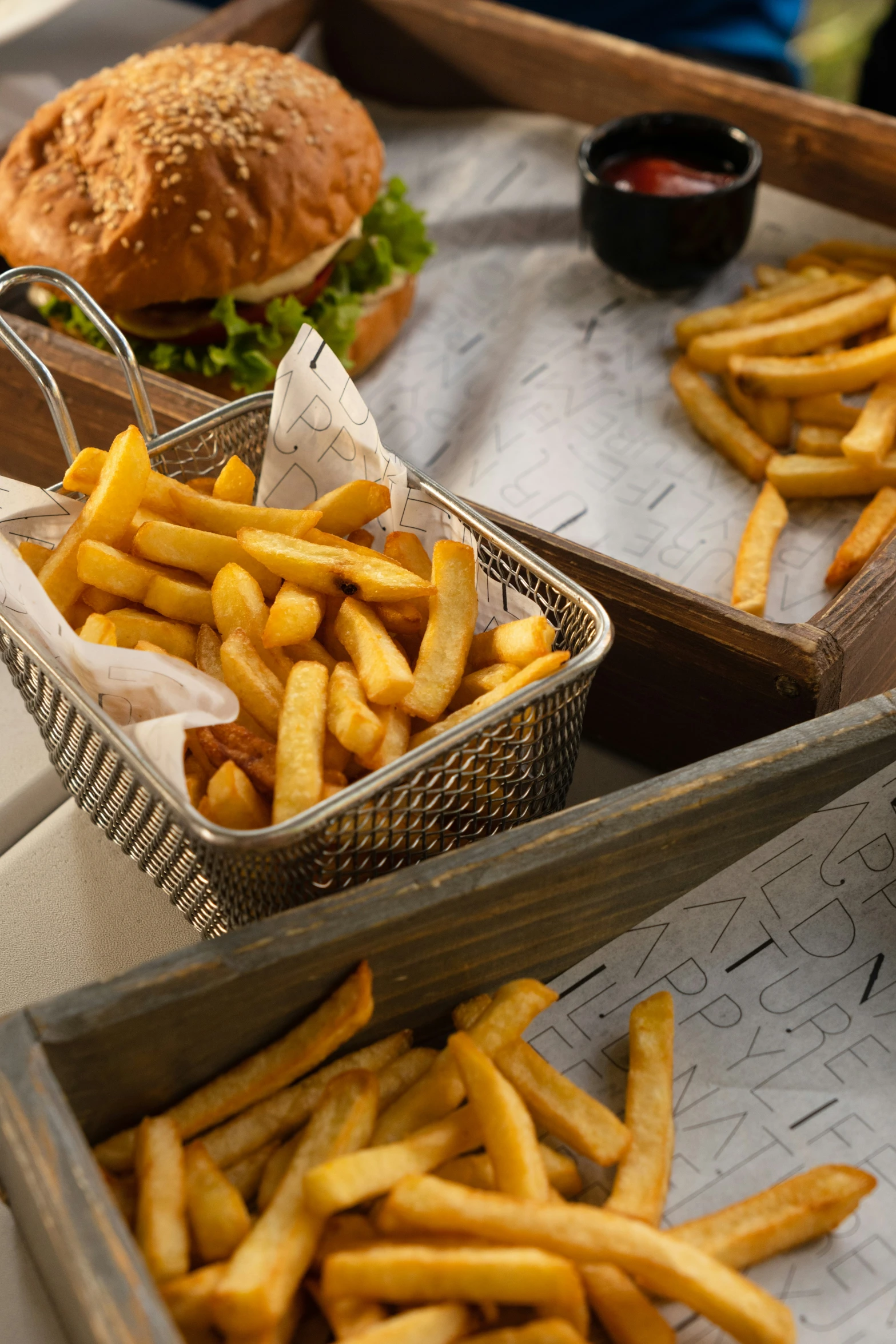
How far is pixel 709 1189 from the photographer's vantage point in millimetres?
1184

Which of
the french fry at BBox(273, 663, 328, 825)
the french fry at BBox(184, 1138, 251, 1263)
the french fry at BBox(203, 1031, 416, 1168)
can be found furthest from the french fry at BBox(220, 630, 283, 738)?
the french fry at BBox(184, 1138, 251, 1263)

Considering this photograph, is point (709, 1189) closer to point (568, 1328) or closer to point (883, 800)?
point (568, 1328)

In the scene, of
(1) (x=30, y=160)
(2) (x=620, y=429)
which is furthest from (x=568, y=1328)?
(1) (x=30, y=160)

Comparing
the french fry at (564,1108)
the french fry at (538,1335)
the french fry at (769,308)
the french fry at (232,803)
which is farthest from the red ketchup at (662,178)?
the french fry at (538,1335)

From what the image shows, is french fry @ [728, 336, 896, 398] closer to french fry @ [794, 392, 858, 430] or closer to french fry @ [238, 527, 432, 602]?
french fry @ [794, 392, 858, 430]

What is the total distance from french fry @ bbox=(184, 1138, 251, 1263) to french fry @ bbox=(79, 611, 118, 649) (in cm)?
58

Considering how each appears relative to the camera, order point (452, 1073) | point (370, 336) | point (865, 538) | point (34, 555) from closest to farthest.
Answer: point (452, 1073), point (34, 555), point (865, 538), point (370, 336)

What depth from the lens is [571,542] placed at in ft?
5.48

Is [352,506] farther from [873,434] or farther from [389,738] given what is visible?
[873,434]

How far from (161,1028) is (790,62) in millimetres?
3903

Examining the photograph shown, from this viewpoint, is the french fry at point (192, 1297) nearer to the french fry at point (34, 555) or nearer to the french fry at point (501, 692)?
the french fry at point (501, 692)

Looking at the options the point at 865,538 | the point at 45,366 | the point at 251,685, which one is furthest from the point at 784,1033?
the point at 45,366

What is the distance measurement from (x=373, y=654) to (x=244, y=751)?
18 cm

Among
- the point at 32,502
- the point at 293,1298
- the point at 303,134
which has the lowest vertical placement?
the point at 293,1298
